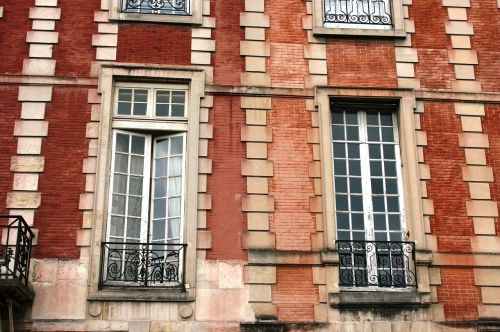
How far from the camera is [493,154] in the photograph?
11.9m

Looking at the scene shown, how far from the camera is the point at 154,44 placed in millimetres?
12133

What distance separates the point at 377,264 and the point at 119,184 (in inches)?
149

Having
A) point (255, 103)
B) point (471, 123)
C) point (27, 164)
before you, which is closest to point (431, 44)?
point (471, 123)

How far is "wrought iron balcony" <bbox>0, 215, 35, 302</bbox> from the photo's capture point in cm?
Answer: 963

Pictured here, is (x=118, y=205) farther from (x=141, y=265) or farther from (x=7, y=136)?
(x=7, y=136)

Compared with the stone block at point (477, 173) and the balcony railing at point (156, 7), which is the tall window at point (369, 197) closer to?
the stone block at point (477, 173)

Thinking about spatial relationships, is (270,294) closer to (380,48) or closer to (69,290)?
(69,290)

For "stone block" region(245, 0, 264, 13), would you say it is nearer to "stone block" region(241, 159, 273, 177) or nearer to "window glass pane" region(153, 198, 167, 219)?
"stone block" region(241, 159, 273, 177)

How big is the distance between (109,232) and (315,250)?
2.83 meters

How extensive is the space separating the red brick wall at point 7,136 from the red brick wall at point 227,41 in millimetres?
2936

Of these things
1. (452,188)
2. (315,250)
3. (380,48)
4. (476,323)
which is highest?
(380,48)

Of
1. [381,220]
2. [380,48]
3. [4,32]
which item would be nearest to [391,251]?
[381,220]

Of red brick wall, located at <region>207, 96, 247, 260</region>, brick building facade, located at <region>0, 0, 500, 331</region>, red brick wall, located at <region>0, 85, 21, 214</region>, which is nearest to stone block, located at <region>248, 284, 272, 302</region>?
brick building facade, located at <region>0, 0, 500, 331</region>

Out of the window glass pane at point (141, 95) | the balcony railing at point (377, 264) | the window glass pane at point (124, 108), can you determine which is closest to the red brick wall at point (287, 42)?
the window glass pane at point (141, 95)
